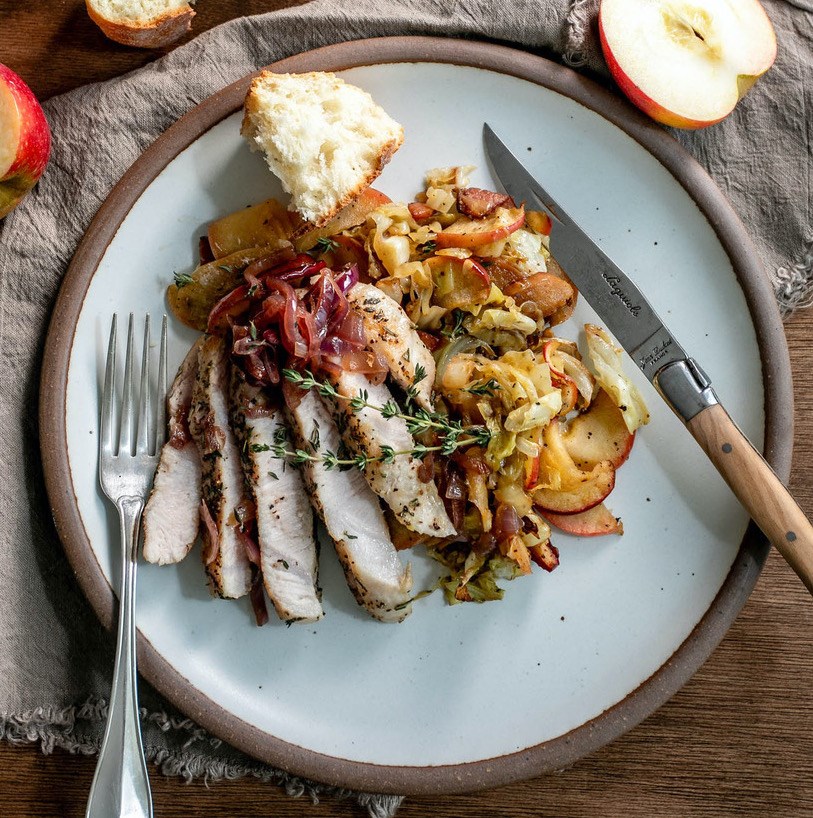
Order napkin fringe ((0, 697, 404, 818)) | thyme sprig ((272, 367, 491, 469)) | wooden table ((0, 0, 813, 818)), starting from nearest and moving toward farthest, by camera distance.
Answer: thyme sprig ((272, 367, 491, 469)), napkin fringe ((0, 697, 404, 818)), wooden table ((0, 0, 813, 818))

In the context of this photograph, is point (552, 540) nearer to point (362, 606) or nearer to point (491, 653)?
point (491, 653)

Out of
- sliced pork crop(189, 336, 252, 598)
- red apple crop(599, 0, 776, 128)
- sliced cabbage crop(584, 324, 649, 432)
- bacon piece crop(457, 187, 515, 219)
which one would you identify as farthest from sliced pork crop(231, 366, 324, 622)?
red apple crop(599, 0, 776, 128)

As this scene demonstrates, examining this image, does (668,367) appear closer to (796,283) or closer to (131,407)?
(796,283)

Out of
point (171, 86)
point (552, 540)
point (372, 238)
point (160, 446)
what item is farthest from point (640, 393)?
point (171, 86)

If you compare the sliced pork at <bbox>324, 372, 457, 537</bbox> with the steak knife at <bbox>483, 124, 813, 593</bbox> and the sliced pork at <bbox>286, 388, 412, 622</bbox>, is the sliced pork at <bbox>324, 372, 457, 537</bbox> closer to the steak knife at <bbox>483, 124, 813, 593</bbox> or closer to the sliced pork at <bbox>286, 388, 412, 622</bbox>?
the sliced pork at <bbox>286, 388, 412, 622</bbox>

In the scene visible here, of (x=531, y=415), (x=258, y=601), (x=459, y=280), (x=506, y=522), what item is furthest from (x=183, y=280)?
(x=506, y=522)

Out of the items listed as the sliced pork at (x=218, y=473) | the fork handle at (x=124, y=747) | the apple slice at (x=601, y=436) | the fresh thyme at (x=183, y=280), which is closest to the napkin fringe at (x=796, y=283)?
the apple slice at (x=601, y=436)

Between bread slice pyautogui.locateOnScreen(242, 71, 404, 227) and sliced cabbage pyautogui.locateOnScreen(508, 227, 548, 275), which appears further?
sliced cabbage pyautogui.locateOnScreen(508, 227, 548, 275)
